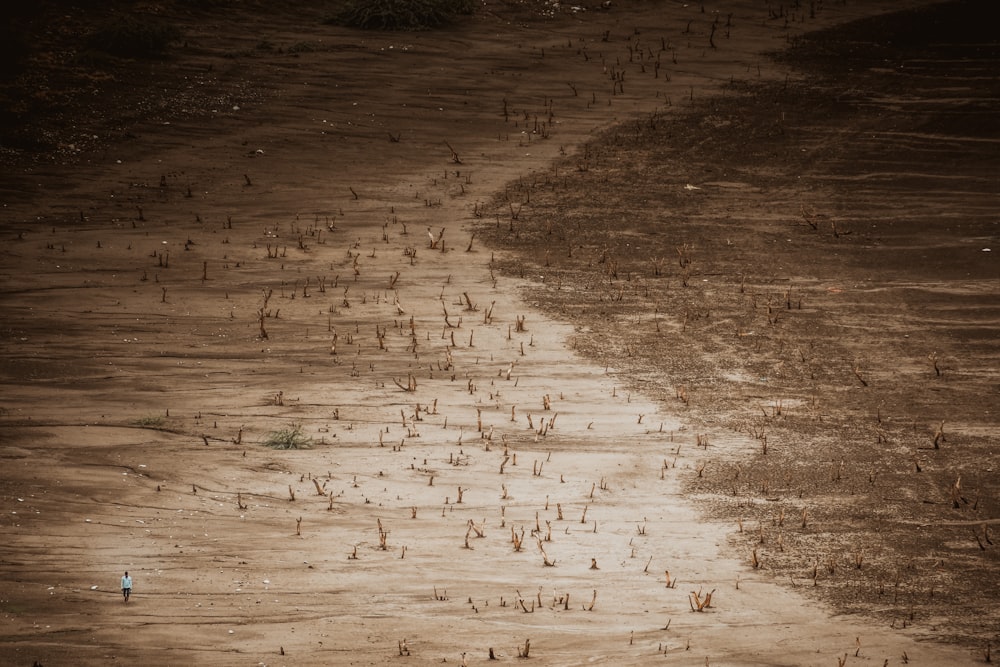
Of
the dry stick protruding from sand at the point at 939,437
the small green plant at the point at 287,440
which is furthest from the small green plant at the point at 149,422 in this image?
the dry stick protruding from sand at the point at 939,437

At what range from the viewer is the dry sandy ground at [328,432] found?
19.6 ft

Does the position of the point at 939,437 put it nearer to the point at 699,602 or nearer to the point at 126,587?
the point at 699,602

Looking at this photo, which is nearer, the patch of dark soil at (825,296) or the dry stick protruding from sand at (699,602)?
the dry stick protruding from sand at (699,602)

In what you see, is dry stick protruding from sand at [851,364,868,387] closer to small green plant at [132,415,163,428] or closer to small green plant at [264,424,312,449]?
small green plant at [264,424,312,449]

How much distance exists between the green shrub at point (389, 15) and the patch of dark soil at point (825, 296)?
18.0 feet

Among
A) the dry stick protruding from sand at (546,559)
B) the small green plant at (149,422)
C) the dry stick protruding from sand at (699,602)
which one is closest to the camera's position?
the dry stick protruding from sand at (699,602)

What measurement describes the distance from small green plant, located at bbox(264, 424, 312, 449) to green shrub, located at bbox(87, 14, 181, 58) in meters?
10.6

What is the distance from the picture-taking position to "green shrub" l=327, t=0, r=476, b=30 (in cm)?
1892

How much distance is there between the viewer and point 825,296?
35.3 feet

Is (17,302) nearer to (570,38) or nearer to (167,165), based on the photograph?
(167,165)

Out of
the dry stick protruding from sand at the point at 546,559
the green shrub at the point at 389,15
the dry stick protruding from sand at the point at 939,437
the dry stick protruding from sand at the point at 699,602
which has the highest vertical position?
the green shrub at the point at 389,15

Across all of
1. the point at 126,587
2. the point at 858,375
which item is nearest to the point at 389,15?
the point at 858,375

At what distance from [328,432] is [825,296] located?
530 centimetres

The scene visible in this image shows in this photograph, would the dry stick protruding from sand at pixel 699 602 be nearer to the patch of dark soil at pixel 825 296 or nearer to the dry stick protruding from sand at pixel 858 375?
the patch of dark soil at pixel 825 296
